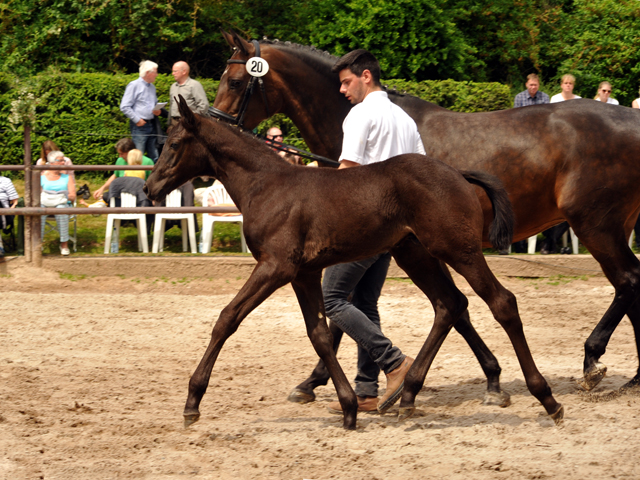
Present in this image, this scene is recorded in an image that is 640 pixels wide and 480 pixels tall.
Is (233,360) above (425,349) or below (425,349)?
below

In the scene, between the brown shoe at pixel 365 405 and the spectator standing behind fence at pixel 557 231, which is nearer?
the brown shoe at pixel 365 405

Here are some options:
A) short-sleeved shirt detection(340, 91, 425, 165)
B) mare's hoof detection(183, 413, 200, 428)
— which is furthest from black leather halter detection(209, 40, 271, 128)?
mare's hoof detection(183, 413, 200, 428)

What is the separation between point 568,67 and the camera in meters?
14.1

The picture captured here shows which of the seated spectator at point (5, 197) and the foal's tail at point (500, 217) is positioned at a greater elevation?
the foal's tail at point (500, 217)

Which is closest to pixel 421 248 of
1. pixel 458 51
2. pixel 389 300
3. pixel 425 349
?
pixel 425 349

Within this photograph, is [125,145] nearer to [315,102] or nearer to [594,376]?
[315,102]

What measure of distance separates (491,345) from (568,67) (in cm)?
908

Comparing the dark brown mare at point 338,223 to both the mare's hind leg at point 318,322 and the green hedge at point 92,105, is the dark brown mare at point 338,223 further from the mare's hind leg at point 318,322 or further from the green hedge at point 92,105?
the green hedge at point 92,105

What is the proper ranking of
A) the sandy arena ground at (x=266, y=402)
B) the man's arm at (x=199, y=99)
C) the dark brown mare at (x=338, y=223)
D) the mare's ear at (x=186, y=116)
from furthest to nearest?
the man's arm at (x=199, y=99)
the mare's ear at (x=186, y=116)
the dark brown mare at (x=338, y=223)
the sandy arena ground at (x=266, y=402)

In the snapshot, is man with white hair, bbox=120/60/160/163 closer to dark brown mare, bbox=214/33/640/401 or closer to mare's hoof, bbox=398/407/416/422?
dark brown mare, bbox=214/33/640/401

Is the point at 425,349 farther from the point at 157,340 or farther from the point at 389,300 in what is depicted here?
the point at 389,300

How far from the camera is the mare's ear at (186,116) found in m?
4.51

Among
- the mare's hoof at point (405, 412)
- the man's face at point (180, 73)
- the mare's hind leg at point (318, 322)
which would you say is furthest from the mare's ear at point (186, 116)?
the man's face at point (180, 73)

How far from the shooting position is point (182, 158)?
465 cm
